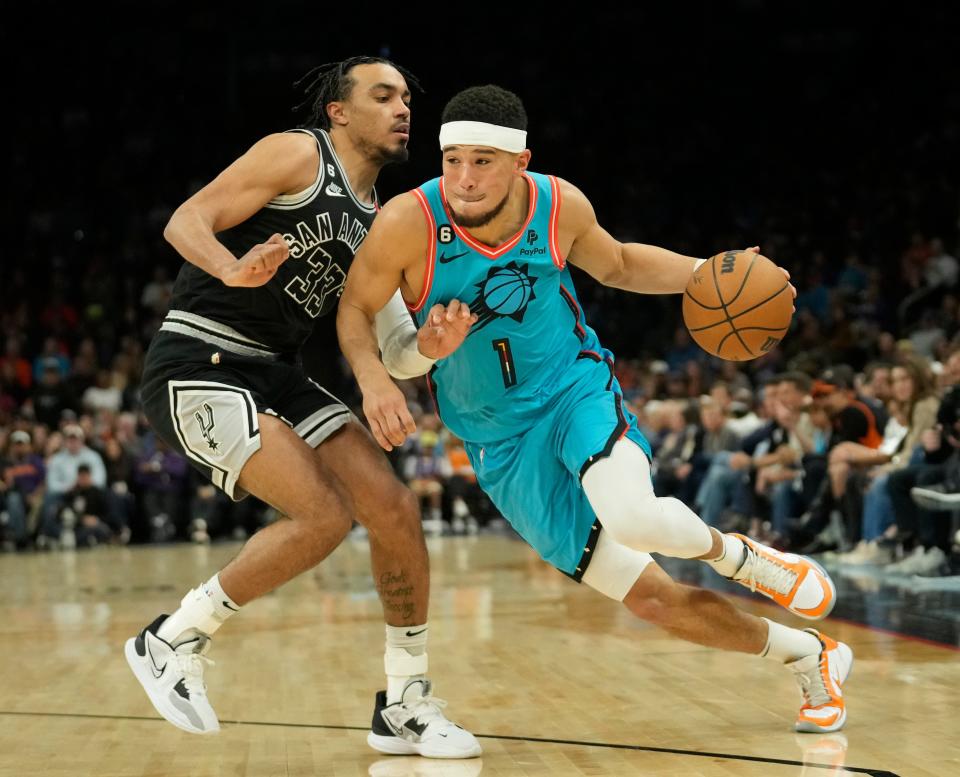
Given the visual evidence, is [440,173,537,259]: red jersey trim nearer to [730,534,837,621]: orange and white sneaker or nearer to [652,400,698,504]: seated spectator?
[730,534,837,621]: orange and white sneaker

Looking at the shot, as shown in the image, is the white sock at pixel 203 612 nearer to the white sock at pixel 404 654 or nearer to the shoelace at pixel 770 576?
the white sock at pixel 404 654

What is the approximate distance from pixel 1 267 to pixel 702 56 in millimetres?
10588

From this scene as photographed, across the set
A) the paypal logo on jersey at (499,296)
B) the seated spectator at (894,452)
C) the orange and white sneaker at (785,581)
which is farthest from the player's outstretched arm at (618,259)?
the seated spectator at (894,452)

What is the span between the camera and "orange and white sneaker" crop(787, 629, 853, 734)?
13.2ft

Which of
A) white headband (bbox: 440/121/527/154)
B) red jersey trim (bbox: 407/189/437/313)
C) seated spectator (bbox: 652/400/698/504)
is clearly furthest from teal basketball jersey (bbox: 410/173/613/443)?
seated spectator (bbox: 652/400/698/504)

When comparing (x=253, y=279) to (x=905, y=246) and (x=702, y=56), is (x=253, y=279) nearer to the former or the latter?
(x=905, y=246)

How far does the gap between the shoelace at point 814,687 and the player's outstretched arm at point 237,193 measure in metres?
2.20

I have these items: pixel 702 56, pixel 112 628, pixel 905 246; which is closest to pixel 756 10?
pixel 702 56

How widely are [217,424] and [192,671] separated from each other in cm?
73

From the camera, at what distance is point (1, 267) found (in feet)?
59.5

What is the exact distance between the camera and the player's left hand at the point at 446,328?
147 inches

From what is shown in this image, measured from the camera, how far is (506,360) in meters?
4.09

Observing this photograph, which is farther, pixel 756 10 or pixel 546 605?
pixel 756 10

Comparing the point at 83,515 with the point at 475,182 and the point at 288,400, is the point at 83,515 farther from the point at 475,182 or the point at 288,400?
the point at 475,182
